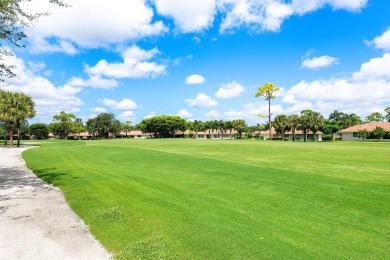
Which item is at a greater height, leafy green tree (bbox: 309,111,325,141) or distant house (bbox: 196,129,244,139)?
leafy green tree (bbox: 309,111,325,141)

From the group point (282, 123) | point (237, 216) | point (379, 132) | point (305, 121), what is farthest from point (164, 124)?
point (237, 216)

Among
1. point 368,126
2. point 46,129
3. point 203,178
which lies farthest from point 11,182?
point 46,129

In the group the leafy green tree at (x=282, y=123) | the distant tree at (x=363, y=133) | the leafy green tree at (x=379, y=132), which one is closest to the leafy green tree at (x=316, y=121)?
the leafy green tree at (x=282, y=123)

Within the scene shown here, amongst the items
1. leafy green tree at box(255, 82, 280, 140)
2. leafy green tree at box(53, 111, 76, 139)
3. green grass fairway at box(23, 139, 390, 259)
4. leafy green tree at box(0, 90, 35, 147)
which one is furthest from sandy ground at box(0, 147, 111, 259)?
leafy green tree at box(53, 111, 76, 139)

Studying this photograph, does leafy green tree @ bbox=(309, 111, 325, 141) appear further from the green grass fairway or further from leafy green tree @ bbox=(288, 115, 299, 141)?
the green grass fairway

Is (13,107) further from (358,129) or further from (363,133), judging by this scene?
(358,129)

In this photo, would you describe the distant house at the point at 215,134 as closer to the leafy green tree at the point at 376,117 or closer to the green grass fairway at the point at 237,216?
the leafy green tree at the point at 376,117

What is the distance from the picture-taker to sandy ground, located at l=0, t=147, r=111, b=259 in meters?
6.56

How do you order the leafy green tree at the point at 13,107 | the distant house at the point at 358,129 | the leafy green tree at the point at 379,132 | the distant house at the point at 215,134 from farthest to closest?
the distant house at the point at 215,134 < the distant house at the point at 358,129 < the leafy green tree at the point at 379,132 < the leafy green tree at the point at 13,107

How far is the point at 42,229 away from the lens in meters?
8.13

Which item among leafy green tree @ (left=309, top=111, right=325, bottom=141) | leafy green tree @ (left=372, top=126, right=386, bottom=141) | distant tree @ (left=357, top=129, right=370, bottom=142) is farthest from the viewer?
leafy green tree @ (left=309, top=111, right=325, bottom=141)

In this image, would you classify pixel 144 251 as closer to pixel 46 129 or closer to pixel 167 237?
pixel 167 237

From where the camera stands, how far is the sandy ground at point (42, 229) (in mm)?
6562

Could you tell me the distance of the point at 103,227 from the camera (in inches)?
320
